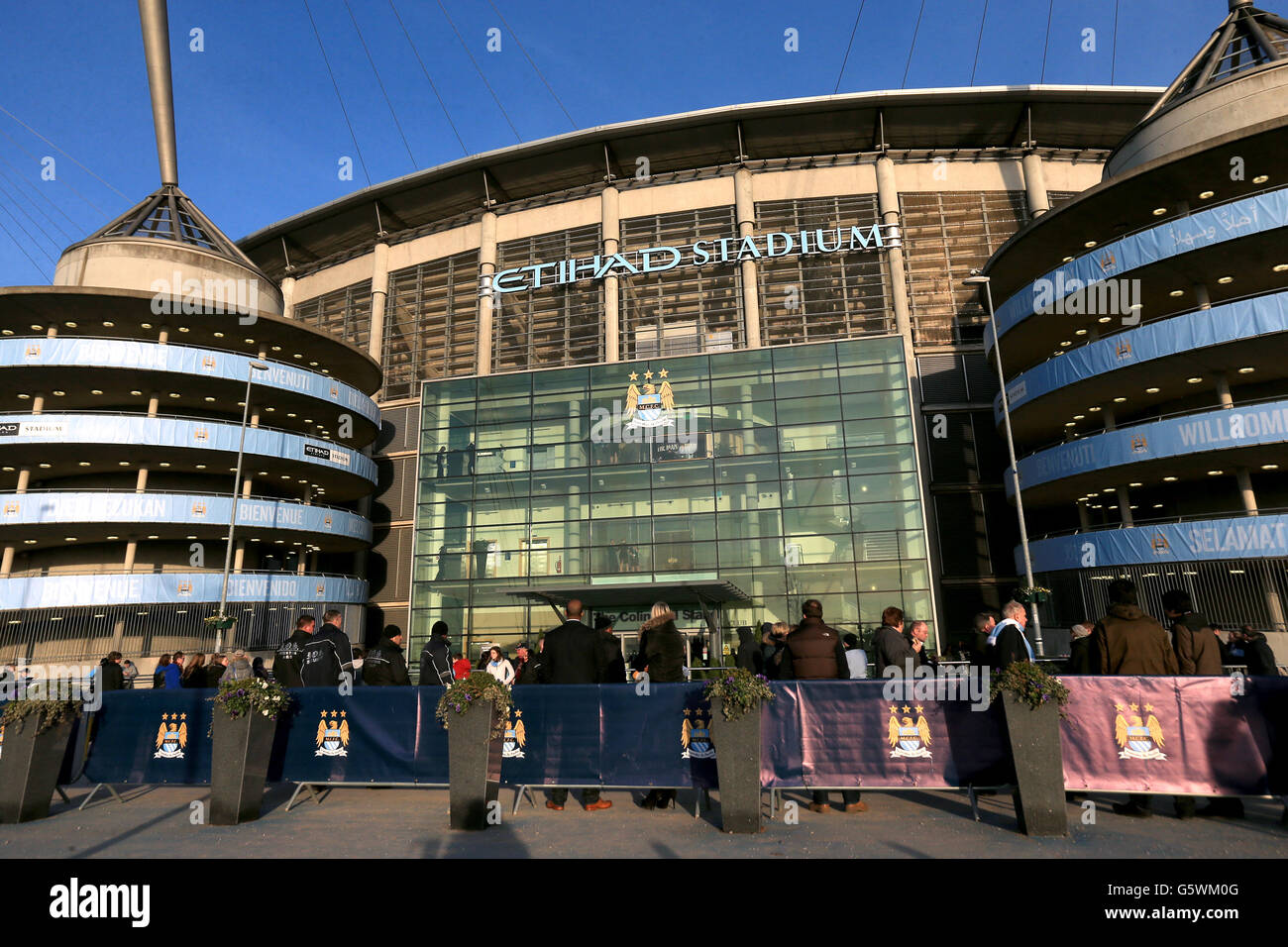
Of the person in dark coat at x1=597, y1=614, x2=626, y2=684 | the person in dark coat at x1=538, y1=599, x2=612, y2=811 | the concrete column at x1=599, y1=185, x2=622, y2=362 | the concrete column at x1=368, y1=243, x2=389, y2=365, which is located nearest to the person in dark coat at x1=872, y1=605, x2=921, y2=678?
the person in dark coat at x1=597, y1=614, x2=626, y2=684

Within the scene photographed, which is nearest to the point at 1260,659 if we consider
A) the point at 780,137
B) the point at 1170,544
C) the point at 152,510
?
the point at 1170,544

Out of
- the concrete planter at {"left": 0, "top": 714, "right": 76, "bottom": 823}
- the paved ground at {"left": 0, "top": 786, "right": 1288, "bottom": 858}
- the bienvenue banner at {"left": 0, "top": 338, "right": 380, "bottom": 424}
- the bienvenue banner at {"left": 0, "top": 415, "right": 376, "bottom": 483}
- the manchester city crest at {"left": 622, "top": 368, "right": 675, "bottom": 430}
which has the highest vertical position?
the bienvenue banner at {"left": 0, "top": 338, "right": 380, "bottom": 424}


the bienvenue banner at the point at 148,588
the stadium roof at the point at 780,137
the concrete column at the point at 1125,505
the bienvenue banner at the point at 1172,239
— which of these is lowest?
the bienvenue banner at the point at 148,588

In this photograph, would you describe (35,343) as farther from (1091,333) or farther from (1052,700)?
(1091,333)

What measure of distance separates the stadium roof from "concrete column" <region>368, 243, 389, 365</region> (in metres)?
1.93

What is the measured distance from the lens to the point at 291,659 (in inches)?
408

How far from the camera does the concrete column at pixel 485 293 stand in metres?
43.5

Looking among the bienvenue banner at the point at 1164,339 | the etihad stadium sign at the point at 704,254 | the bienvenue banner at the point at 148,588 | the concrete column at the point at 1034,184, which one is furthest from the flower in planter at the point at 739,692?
the concrete column at the point at 1034,184

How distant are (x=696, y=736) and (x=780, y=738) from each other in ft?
3.10

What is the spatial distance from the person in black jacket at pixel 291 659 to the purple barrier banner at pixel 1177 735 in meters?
9.41

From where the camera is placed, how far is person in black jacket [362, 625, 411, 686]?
1058 centimetres

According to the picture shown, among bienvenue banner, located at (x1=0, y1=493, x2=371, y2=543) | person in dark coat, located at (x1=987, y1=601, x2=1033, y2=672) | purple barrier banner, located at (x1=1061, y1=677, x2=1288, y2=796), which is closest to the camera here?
purple barrier banner, located at (x1=1061, y1=677, x2=1288, y2=796)

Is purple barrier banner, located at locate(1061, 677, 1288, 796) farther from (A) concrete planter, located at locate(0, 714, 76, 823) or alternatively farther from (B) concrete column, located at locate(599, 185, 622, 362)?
(B) concrete column, located at locate(599, 185, 622, 362)

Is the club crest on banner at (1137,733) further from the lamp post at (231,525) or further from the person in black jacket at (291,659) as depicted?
the lamp post at (231,525)
